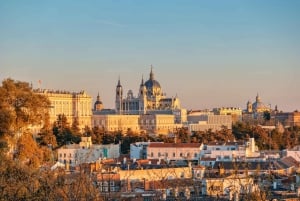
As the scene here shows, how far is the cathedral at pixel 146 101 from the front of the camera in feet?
316

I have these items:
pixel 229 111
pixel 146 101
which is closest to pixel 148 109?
pixel 146 101

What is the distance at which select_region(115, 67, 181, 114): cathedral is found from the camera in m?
96.4

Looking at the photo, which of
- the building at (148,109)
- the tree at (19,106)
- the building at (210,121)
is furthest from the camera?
the building at (210,121)

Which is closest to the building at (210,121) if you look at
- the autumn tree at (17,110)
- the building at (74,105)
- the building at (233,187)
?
the building at (74,105)

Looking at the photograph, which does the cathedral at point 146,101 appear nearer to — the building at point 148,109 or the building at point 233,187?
the building at point 148,109

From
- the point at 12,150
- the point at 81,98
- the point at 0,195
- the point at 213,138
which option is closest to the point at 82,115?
the point at 81,98

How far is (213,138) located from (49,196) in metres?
37.5

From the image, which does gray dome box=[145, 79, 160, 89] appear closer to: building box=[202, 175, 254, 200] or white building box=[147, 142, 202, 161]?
white building box=[147, 142, 202, 161]

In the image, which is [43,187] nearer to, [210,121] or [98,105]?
[210,121]

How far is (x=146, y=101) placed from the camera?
3836 inches

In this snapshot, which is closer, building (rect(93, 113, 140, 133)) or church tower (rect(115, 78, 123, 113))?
building (rect(93, 113, 140, 133))

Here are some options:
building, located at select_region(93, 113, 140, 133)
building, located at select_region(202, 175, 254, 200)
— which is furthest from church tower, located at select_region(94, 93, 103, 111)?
building, located at select_region(202, 175, 254, 200)

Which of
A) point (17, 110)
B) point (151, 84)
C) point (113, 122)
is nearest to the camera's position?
point (17, 110)

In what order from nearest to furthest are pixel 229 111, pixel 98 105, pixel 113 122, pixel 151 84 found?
1. pixel 113 122
2. pixel 151 84
3. pixel 98 105
4. pixel 229 111
